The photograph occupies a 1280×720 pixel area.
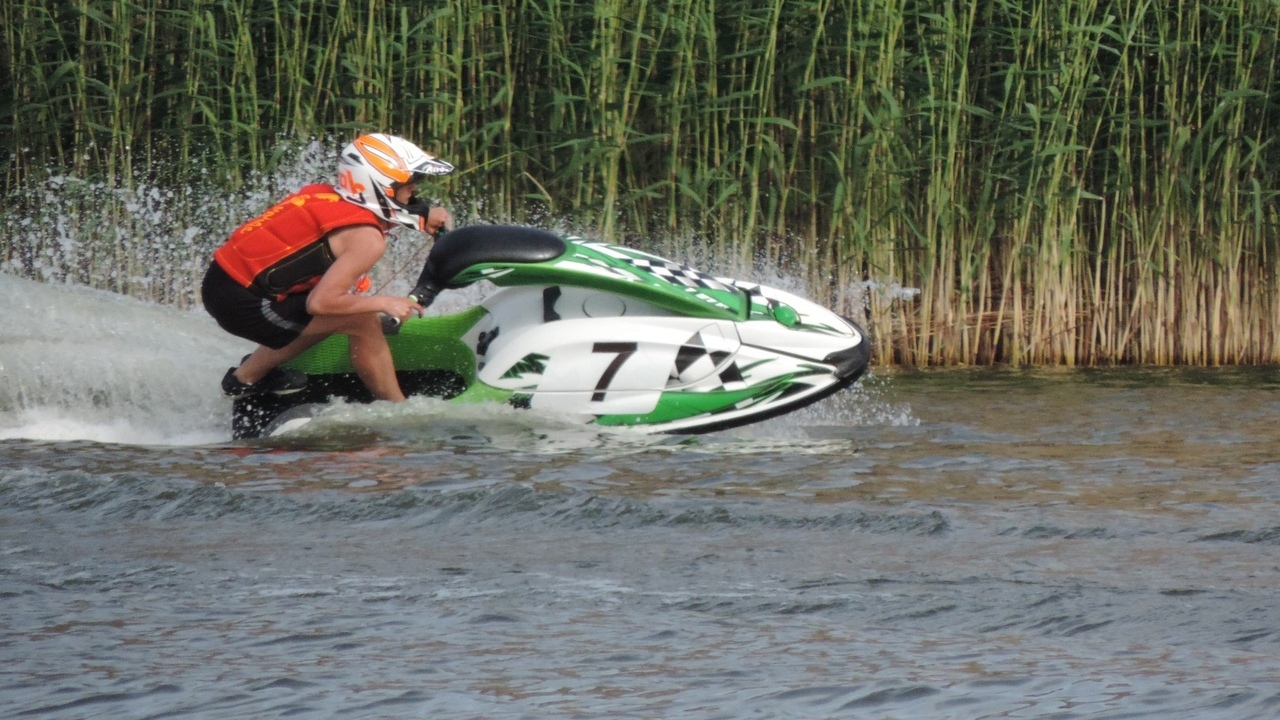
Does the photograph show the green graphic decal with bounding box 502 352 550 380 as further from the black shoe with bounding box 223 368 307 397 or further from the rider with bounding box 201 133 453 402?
the black shoe with bounding box 223 368 307 397

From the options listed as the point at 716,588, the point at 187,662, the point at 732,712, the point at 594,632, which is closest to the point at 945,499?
the point at 716,588

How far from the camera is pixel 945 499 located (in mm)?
5082

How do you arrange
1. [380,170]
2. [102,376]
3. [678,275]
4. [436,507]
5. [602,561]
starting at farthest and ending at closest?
[102,376] < [678,275] < [380,170] < [436,507] < [602,561]

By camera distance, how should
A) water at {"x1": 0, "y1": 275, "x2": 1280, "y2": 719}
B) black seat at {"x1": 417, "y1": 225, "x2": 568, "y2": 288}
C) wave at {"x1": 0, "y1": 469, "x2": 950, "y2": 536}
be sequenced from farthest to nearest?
black seat at {"x1": 417, "y1": 225, "x2": 568, "y2": 288}
wave at {"x1": 0, "y1": 469, "x2": 950, "y2": 536}
water at {"x1": 0, "y1": 275, "x2": 1280, "y2": 719}

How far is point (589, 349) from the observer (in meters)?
6.12

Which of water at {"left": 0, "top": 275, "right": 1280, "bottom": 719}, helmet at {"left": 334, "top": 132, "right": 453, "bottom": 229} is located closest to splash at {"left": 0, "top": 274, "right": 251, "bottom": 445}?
water at {"left": 0, "top": 275, "right": 1280, "bottom": 719}

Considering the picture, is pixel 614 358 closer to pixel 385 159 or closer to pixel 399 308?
pixel 399 308

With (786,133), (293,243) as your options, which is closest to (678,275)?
(293,243)

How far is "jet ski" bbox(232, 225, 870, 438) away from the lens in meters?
6.07

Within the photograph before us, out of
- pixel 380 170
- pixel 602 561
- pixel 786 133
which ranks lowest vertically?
pixel 602 561

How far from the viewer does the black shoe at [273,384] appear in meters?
6.11

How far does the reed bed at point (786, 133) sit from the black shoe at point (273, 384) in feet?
8.43

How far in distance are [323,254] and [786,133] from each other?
3590mm

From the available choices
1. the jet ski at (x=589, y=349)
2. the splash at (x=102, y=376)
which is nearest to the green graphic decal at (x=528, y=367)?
the jet ski at (x=589, y=349)
